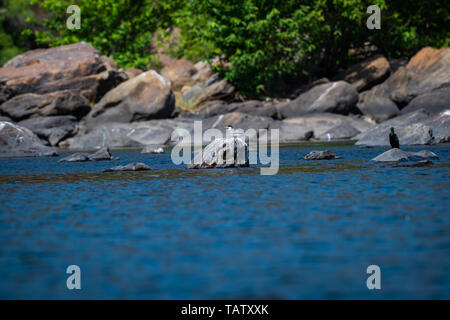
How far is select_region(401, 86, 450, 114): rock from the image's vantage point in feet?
106

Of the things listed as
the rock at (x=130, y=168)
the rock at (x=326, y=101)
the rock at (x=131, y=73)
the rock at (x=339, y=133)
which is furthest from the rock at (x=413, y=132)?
the rock at (x=131, y=73)

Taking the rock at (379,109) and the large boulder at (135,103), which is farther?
the rock at (379,109)

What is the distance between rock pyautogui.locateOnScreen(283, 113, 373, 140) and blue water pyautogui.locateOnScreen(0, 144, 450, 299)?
Result: 60.3ft

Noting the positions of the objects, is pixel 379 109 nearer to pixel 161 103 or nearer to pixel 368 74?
pixel 368 74

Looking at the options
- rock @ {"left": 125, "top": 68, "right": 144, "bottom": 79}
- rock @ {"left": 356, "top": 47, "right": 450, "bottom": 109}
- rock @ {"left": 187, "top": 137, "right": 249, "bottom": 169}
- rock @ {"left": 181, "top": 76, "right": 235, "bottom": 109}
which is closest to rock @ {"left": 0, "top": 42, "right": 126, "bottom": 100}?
rock @ {"left": 125, "top": 68, "right": 144, "bottom": 79}

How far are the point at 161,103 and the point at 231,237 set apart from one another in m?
29.0

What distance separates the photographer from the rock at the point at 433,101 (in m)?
32.3

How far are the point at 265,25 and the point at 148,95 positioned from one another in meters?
8.74

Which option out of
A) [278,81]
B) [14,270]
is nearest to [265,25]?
[278,81]

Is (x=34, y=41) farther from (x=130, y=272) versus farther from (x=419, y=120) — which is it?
(x=130, y=272)

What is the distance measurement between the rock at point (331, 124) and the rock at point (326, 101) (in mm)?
1173

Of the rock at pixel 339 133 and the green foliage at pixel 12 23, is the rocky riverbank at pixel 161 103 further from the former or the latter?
the green foliage at pixel 12 23

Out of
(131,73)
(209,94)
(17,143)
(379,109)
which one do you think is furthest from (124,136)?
(379,109)

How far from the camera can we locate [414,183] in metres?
12.1
